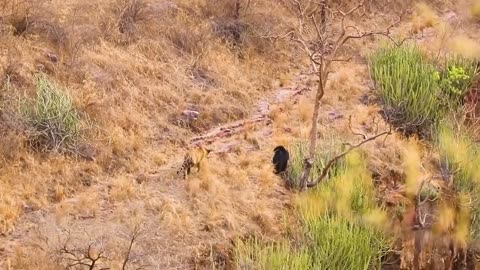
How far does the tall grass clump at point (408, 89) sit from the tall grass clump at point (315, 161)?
1.64m

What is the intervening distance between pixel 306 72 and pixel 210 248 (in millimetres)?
5508

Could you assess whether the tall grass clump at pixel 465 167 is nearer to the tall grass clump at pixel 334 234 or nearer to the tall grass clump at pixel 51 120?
the tall grass clump at pixel 334 234

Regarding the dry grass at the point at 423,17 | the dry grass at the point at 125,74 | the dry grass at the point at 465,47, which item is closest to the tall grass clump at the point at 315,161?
the dry grass at the point at 125,74

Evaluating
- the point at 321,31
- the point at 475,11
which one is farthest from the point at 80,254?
the point at 475,11

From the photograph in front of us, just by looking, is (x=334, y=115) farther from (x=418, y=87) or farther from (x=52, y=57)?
(x=52, y=57)

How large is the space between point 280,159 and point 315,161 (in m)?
0.43

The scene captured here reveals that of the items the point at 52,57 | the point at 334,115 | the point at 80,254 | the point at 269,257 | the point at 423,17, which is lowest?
the point at 80,254

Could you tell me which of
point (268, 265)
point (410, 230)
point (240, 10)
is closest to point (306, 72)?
point (240, 10)

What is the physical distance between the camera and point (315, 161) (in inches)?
295

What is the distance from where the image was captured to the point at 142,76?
8984 millimetres

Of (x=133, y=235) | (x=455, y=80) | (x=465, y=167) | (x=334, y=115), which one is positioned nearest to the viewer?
(x=133, y=235)

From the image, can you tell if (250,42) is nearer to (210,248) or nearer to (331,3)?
(331,3)

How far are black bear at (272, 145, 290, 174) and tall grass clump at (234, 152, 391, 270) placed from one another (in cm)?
72

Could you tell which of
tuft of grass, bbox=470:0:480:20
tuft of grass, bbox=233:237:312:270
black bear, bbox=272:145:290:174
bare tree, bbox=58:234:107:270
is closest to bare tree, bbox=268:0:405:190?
black bear, bbox=272:145:290:174
